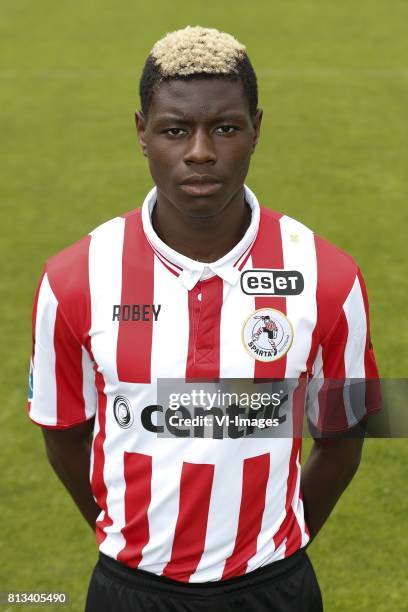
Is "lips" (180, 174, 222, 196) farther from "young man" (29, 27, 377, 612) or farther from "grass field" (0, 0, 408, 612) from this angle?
"grass field" (0, 0, 408, 612)

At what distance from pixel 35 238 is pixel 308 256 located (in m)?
5.11

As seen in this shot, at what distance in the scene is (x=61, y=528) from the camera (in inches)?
181

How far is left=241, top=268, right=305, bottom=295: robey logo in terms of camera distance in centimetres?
235

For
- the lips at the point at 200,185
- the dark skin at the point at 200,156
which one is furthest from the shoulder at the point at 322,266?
the lips at the point at 200,185

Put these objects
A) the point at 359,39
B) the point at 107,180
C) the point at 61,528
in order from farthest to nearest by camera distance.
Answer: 1. the point at 359,39
2. the point at 107,180
3. the point at 61,528

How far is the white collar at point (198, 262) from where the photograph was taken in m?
2.32

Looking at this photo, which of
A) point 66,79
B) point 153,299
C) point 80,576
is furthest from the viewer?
point 66,79

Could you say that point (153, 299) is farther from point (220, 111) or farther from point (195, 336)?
point (220, 111)

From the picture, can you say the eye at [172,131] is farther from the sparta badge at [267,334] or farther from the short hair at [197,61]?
the sparta badge at [267,334]

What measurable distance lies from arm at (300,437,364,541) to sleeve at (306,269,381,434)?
64 millimetres

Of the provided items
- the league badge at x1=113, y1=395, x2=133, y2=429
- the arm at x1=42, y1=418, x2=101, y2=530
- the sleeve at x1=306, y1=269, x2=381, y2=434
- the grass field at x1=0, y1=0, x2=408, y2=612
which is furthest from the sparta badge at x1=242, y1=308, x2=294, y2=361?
the grass field at x1=0, y1=0, x2=408, y2=612

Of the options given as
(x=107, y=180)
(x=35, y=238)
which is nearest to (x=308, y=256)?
(x=35, y=238)

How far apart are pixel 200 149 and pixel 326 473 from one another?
991 millimetres

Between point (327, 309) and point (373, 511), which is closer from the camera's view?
point (327, 309)
